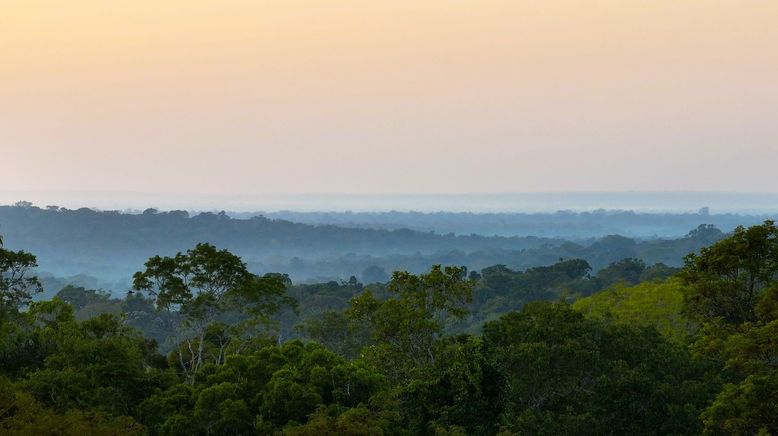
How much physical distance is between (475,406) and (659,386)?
6462 mm

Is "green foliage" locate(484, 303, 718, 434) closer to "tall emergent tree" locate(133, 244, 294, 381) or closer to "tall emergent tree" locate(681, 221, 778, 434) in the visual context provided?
"tall emergent tree" locate(681, 221, 778, 434)

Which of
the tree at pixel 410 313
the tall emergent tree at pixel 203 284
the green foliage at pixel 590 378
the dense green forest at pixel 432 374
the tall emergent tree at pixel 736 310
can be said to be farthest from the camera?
the tall emergent tree at pixel 203 284

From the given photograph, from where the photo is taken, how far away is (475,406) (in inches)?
756

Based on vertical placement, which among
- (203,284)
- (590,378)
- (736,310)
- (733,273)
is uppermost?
(733,273)

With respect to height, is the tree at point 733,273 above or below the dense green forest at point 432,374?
above

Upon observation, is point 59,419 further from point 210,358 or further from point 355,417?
point 210,358

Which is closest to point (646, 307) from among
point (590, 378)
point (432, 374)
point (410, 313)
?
point (590, 378)

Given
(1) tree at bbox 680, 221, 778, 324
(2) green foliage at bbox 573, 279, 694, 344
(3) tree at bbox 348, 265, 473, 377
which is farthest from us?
(2) green foliage at bbox 573, 279, 694, 344

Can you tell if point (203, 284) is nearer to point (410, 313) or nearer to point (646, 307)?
point (410, 313)

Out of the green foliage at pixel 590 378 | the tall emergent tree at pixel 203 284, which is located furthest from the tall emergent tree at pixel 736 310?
the tall emergent tree at pixel 203 284

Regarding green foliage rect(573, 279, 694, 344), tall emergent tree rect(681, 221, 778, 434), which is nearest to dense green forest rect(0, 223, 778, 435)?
tall emergent tree rect(681, 221, 778, 434)

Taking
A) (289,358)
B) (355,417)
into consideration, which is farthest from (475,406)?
(289,358)

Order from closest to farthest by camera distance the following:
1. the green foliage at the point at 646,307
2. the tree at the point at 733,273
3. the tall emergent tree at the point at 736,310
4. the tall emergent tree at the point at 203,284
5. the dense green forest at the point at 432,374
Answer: the tall emergent tree at the point at 736,310, the dense green forest at the point at 432,374, the tree at the point at 733,273, the tall emergent tree at the point at 203,284, the green foliage at the point at 646,307

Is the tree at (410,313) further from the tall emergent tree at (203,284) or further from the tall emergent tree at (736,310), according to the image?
the tall emergent tree at (736,310)
